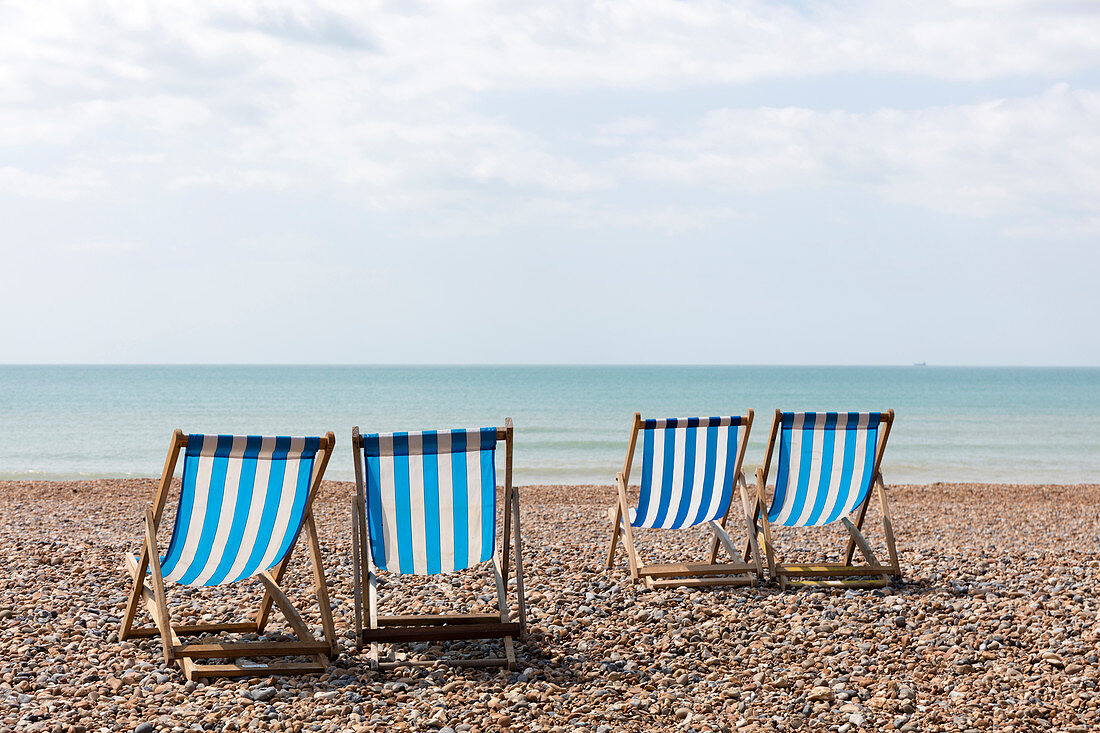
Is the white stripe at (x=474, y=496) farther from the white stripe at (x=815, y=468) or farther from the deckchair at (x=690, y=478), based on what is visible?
the white stripe at (x=815, y=468)

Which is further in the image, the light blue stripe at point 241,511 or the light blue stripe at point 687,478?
the light blue stripe at point 687,478

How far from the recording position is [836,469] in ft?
16.3

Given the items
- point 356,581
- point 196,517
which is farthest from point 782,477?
point 196,517

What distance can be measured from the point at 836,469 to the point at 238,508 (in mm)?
3083

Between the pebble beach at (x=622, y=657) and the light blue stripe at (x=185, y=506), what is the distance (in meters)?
0.37

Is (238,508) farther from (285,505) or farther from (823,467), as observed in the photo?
(823,467)

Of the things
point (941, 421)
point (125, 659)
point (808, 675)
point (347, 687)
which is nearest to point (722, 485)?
point (808, 675)

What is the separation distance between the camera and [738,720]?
305 centimetres

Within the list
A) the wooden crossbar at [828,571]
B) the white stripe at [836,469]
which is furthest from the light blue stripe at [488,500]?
the white stripe at [836,469]

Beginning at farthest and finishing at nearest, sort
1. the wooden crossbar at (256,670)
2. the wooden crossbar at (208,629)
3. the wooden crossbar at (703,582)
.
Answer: the wooden crossbar at (703,582) → the wooden crossbar at (208,629) → the wooden crossbar at (256,670)

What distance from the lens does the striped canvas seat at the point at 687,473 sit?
195 inches

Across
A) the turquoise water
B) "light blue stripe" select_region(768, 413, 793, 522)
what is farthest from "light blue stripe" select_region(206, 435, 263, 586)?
the turquoise water

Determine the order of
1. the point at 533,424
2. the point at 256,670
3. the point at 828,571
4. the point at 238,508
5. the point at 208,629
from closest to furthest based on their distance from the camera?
the point at 256,670 < the point at 238,508 < the point at 208,629 < the point at 828,571 < the point at 533,424

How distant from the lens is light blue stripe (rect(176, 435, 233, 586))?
141 inches
